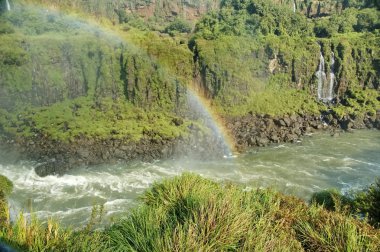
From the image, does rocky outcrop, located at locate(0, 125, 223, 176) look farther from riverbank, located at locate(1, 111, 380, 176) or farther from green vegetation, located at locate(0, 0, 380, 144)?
green vegetation, located at locate(0, 0, 380, 144)

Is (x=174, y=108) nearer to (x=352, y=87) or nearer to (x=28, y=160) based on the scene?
(x=28, y=160)

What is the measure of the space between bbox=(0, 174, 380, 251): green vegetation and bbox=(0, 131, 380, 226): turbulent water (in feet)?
41.8

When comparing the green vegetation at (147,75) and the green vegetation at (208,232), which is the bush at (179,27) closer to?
the green vegetation at (147,75)

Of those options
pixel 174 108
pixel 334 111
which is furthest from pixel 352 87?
pixel 174 108

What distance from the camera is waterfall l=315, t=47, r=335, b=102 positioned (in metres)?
49.3

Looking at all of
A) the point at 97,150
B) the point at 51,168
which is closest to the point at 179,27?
the point at 97,150

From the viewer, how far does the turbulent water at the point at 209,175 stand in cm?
2391

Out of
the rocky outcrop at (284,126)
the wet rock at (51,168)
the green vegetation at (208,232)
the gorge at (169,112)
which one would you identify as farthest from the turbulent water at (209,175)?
the green vegetation at (208,232)

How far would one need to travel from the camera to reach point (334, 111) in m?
44.5

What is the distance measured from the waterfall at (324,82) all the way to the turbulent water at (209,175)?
1253 cm

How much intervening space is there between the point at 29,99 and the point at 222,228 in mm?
35362

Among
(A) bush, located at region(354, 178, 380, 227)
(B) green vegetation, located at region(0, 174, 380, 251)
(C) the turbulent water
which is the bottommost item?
(C) the turbulent water

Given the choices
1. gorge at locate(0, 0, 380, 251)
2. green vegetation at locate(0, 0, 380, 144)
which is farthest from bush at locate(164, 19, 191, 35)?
green vegetation at locate(0, 0, 380, 144)

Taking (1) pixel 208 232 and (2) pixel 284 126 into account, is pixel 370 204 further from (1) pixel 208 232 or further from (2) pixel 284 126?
(2) pixel 284 126
